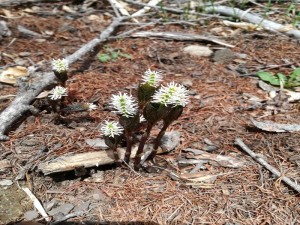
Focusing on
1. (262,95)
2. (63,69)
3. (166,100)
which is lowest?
(262,95)

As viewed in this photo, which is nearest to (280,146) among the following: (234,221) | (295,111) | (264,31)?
(295,111)

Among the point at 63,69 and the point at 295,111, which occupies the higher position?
the point at 63,69

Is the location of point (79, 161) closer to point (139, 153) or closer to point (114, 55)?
point (139, 153)

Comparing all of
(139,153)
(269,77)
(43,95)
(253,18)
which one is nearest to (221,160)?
(139,153)

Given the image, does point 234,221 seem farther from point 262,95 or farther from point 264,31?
point 264,31

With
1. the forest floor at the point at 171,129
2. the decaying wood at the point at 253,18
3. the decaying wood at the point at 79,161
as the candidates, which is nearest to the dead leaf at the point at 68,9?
the forest floor at the point at 171,129

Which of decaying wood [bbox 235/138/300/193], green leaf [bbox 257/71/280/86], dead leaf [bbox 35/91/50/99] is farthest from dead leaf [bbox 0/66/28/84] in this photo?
green leaf [bbox 257/71/280/86]

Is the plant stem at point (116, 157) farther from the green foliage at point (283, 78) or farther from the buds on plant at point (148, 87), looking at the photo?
the green foliage at point (283, 78)
